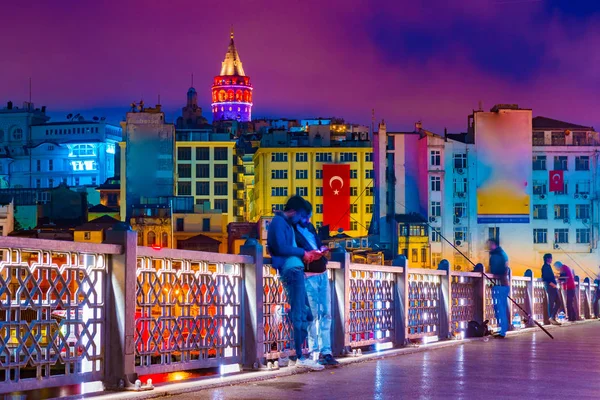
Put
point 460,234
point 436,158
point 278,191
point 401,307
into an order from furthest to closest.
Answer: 1. point 278,191
2. point 436,158
3. point 460,234
4. point 401,307

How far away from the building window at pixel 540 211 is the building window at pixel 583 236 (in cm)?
345

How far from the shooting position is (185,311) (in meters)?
10.3

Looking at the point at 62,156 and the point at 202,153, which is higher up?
the point at 62,156

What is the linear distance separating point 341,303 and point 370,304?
1.44m

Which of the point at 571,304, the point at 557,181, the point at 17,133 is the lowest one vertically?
the point at 571,304

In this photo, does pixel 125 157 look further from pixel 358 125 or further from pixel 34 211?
pixel 358 125

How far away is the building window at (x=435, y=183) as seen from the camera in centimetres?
10719

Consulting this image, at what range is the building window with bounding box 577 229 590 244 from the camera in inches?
4269

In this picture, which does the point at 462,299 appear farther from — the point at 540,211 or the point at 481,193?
the point at 540,211

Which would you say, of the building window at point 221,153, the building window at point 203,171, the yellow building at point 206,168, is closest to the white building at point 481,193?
the building window at point 221,153

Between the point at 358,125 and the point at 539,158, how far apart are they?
38591 millimetres

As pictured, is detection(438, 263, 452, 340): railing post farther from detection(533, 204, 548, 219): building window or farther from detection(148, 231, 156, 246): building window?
detection(533, 204, 548, 219): building window

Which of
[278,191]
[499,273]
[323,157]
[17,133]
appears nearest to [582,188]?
[323,157]

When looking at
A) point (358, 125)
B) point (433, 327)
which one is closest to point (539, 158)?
point (358, 125)
